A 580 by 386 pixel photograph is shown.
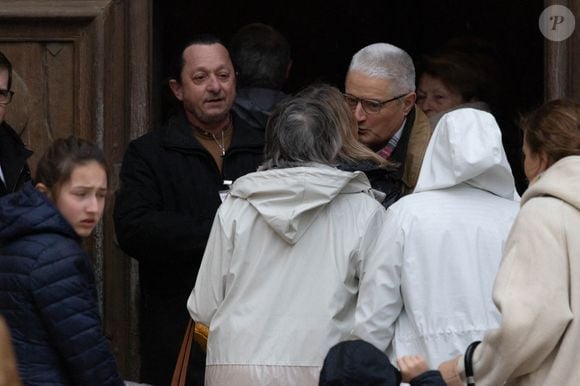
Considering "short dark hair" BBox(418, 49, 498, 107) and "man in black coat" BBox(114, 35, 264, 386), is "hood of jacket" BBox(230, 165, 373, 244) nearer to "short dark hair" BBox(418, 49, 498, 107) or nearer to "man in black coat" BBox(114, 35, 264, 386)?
"man in black coat" BBox(114, 35, 264, 386)

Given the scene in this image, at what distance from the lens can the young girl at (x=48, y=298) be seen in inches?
193

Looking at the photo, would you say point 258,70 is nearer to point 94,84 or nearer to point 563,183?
point 94,84

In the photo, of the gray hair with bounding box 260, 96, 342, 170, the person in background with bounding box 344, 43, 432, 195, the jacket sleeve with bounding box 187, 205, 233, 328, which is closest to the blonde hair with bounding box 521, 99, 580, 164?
the gray hair with bounding box 260, 96, 342, 170

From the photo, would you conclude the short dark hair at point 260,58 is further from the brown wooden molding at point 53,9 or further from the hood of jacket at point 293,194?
the hood of jacket at point 293,194

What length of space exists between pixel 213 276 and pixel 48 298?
2.88 feet

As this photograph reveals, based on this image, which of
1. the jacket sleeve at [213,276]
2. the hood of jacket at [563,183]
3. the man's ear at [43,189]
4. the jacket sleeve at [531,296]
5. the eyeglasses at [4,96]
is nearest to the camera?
the jacket sleeve at [531,296]

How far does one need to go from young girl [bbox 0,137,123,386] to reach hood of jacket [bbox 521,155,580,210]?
4.45 ft

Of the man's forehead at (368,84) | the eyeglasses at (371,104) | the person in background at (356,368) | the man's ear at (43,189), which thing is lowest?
the person in background at (356,368)

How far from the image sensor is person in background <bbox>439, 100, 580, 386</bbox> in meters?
4.78

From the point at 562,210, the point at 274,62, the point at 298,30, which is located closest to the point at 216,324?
the point at 562,210

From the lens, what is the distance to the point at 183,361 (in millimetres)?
5996

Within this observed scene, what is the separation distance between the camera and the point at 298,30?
32.6 feet

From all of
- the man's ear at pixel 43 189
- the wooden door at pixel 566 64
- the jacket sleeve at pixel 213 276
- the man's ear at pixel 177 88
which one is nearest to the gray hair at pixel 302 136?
the jacket sleeve at pixel 213 276

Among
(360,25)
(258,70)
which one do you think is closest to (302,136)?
(258,70)
